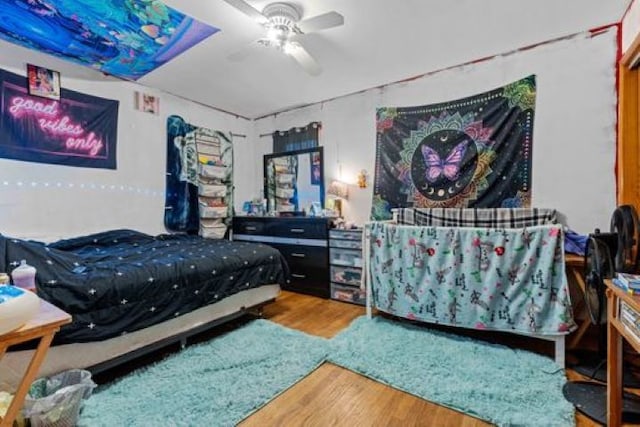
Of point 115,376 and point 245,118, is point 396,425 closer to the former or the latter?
point 115,376

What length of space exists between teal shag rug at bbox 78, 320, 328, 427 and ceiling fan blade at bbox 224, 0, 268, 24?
219cm

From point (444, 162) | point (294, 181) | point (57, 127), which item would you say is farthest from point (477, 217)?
point (57, 127)

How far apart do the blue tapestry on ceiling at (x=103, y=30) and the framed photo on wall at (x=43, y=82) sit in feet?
0.56

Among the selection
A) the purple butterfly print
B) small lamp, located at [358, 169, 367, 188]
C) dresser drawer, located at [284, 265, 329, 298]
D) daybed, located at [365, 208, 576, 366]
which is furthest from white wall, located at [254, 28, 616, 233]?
dresser drawer, located at [284, 265, 329, 298]

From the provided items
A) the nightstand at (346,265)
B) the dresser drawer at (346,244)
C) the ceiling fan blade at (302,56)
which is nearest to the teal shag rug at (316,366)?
the nightstand at (346,265)

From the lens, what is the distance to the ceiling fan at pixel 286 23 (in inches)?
75.6

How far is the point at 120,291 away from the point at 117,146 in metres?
2.08

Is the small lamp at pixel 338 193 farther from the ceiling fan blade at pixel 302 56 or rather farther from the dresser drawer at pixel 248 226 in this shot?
the ceiling fan blade at pixel 302 56

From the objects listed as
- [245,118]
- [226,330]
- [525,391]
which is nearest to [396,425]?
[525,391]

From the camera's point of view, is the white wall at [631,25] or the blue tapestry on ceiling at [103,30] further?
the blue tapestry on ceiling at [103,30]

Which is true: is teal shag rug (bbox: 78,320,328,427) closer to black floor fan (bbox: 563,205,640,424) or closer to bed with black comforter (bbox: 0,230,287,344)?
bed with black comforter (bbox: 0,230,287,344)

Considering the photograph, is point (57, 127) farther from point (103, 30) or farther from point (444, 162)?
point (444, 162)

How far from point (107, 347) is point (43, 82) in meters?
2.47

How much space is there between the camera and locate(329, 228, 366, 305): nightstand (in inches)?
130
